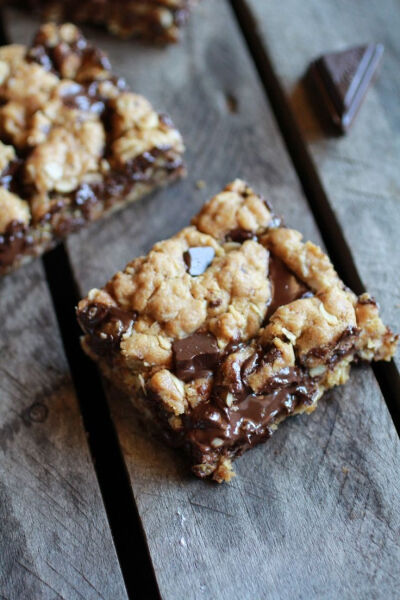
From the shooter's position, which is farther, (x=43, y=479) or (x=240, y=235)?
(x=240, y=235)

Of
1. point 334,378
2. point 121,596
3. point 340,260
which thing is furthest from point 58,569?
A: point 340,260

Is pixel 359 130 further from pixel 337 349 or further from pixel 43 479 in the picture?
pixel 43 479

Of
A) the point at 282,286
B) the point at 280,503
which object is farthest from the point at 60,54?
the point at 280,503

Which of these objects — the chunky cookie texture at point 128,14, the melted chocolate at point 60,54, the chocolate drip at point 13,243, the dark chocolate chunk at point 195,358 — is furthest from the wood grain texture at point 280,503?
the chunky cookie texture at point 128,14

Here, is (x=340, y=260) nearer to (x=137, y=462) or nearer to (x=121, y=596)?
(x=137, y=462)

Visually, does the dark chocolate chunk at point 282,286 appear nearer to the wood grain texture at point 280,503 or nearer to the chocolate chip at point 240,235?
the chocolate chip at point 240,235

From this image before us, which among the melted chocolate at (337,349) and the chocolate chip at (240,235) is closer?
the melted chocolate at (337,349)
